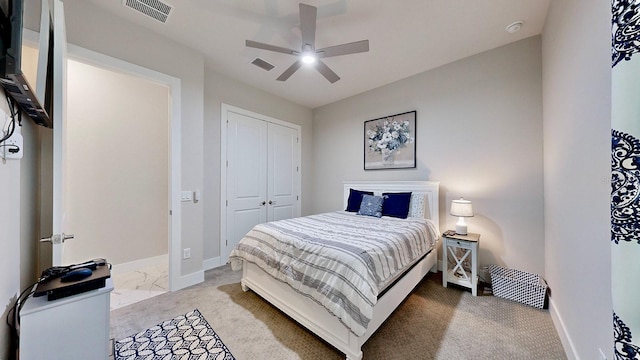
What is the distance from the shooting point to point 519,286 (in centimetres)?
226

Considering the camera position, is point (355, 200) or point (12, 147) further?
point (355, 200)

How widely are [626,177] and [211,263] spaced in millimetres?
3809

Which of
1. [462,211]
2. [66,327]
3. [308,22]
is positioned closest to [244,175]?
[308,22]

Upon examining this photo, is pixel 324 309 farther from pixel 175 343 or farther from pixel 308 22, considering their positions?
pixel 308 22

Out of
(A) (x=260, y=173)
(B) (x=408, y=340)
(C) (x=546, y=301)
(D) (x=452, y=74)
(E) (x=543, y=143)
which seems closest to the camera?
(B) (x=408, y=340)

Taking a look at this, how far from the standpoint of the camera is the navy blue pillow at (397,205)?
3.05 metres

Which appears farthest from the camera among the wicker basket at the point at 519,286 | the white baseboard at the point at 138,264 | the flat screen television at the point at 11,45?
the white baseboard at the point at 138,264

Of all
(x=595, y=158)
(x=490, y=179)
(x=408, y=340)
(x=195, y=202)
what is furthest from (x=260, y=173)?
(x=595, y=158)

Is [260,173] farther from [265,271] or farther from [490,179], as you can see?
[490,179]

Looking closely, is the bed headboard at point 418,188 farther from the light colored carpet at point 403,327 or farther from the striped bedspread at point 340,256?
the light colored carpet at point 403,327

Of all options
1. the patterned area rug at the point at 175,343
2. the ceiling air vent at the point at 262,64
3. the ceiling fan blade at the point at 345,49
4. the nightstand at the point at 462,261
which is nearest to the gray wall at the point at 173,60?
the ceiling air vent at the point at 262,64

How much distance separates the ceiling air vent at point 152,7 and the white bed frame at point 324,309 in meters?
2.66

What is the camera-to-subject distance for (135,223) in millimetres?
3195

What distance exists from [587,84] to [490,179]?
1.65 meters
